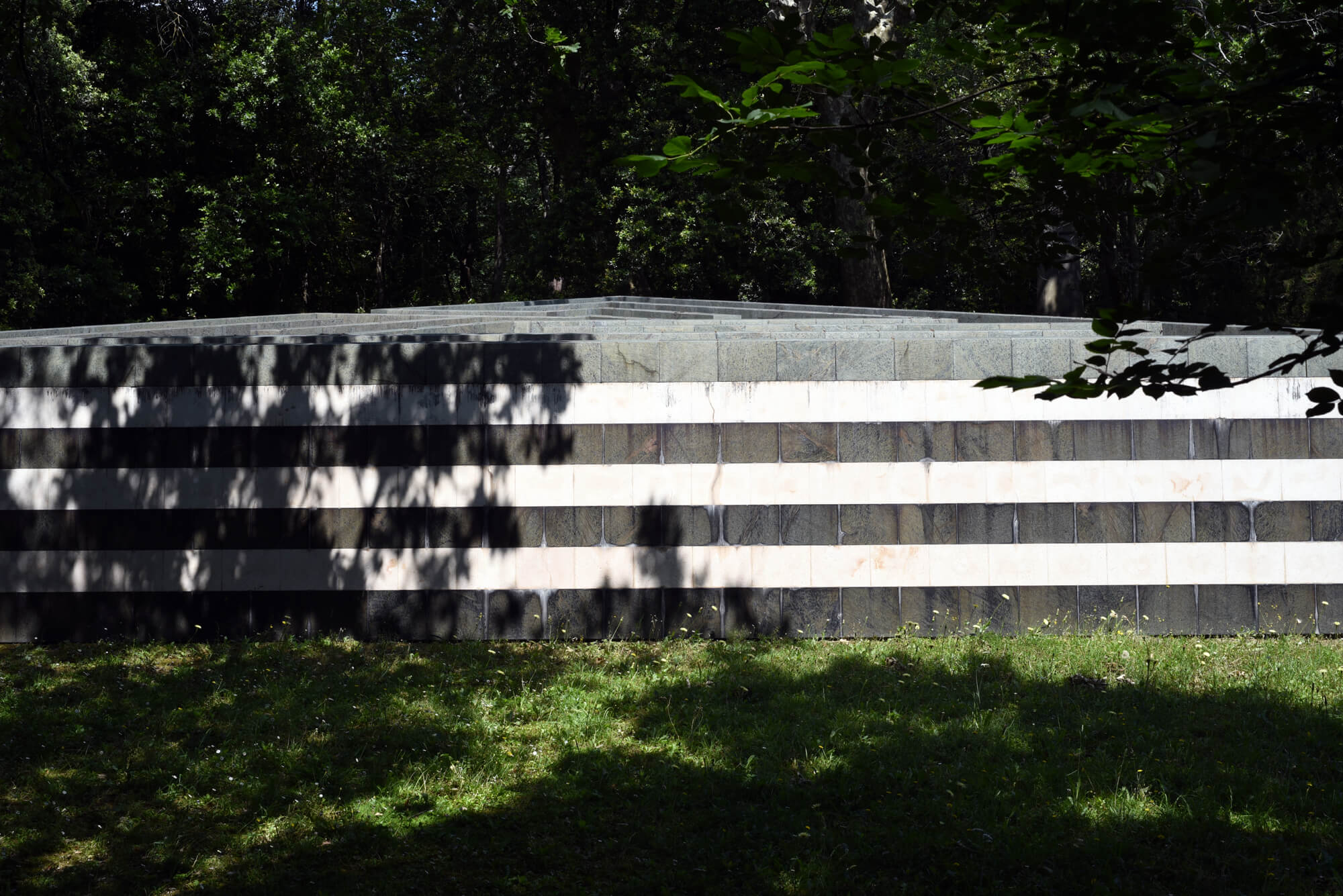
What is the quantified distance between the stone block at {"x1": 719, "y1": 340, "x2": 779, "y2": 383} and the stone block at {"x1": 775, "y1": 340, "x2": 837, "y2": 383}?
65 mm

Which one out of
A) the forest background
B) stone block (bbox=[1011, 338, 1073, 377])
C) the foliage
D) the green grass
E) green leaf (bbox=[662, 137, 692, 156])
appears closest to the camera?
the foliage

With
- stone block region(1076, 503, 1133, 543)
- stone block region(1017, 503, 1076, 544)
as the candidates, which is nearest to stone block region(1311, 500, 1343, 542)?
stone block region(1076, 503, 1133, 543)

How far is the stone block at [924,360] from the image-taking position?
9312mm

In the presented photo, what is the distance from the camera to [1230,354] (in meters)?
9.37

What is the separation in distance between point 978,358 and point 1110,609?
8.01 ft

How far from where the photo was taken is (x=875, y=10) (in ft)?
76.1

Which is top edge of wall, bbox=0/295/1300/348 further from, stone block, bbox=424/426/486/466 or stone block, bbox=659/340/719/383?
stone block, bbox=424/426/486/466

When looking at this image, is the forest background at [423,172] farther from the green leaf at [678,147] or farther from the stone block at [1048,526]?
the green leaf at [678,147]

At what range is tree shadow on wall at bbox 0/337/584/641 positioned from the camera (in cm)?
917

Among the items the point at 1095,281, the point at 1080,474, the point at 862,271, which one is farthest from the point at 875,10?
the point at 1080,474

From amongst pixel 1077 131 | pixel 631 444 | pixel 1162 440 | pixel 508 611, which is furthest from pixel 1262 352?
pixel 508 611

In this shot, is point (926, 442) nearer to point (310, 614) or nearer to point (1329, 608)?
point (1329, 608)

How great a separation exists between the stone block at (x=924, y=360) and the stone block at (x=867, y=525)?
1176mm

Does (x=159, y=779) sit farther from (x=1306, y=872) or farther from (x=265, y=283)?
(x=265, y=283)
